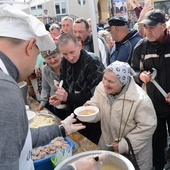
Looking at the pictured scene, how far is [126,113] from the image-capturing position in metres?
1.53

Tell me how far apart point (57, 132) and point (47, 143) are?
15 cm

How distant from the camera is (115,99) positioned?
5.16ft

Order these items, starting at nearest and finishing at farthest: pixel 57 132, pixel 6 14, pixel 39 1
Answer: pixel 6 14
pixel 57 132
pixel 39 1

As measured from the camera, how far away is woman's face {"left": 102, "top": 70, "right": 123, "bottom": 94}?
1.53 metres

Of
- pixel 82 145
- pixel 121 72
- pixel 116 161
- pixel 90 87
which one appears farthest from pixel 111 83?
pixel 116 161

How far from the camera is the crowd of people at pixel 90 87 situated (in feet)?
1.88

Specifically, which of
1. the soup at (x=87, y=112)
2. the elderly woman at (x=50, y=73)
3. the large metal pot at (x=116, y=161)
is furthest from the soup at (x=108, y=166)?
the elderly woman at (x=50, y=73)

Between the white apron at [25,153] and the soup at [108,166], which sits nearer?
the white apron at [25,153]

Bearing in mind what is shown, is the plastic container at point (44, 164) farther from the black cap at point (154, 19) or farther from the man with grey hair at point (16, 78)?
the black cap at point (154, 19)

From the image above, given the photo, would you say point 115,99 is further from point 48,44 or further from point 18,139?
point 18,139

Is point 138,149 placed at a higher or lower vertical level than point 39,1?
lower

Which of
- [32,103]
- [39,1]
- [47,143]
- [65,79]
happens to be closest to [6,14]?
[47,143]

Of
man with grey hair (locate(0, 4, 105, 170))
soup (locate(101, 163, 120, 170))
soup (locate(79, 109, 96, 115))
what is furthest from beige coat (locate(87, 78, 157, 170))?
man with grey hair (locate(0, 4, 105, 170))

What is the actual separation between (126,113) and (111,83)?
0.75ft
